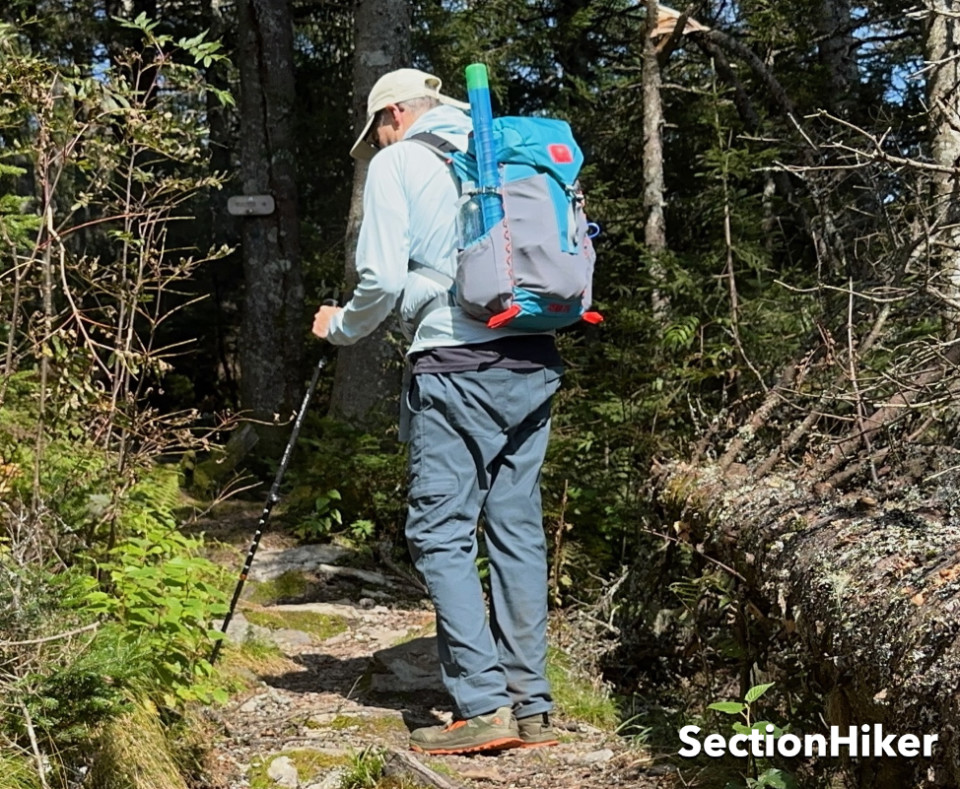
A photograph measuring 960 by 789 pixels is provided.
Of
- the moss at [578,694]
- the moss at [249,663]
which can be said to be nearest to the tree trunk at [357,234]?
the moss at [249,663]

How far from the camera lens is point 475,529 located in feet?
13.4

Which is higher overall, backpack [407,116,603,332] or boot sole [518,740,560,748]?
backpack [407,116,603,332]

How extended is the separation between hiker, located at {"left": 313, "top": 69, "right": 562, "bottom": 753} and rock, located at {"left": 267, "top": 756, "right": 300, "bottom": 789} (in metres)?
0.45

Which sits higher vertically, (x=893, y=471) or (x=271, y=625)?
(x=893, y=471)

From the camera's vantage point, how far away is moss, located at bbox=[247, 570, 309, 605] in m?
6.40

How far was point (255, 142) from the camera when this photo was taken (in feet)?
35.2

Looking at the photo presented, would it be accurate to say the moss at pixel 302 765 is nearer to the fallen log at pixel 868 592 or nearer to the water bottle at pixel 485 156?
the fallen log at pixel 868 592

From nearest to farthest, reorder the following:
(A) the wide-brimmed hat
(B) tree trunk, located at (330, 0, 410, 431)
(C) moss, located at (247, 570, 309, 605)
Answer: (A) the wide-brimmed hat < (C) moss, located at (247, 570, 309, 605) < (B) tree trunk, located at (330, 0, 410, 431)

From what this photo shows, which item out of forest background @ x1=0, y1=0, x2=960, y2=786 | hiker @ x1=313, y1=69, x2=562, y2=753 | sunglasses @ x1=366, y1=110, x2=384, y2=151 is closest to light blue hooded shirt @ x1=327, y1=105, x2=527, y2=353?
hiker @ x1=313, y1=69, x2=562, y2=753

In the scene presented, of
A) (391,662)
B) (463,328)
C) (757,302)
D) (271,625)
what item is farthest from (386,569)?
(463,328)

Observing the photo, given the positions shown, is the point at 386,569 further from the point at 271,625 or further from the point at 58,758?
the point at 58,758

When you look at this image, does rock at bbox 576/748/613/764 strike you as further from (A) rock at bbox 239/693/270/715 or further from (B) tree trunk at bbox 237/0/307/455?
(B) tree trunk at bbox 237/0/307/455

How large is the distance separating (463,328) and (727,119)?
4.24m

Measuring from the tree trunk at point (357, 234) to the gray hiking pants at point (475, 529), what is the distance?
4105 mm
